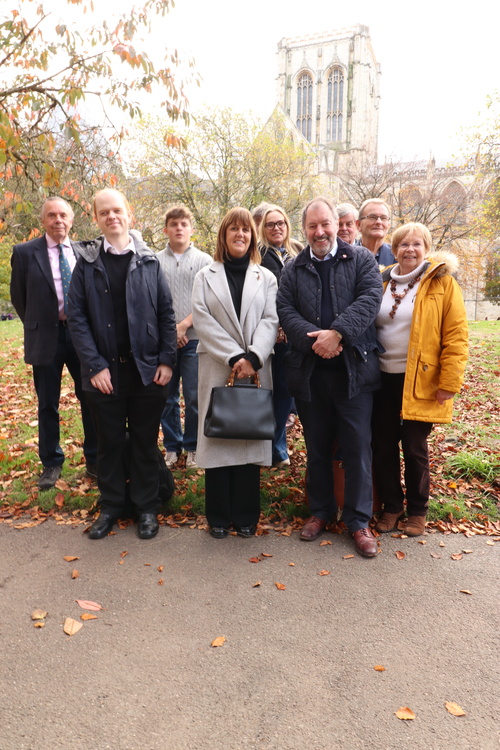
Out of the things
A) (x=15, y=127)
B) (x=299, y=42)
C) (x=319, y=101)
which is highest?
(x=299, y=42)

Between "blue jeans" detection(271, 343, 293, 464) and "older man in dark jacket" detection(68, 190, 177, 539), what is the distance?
115 cm

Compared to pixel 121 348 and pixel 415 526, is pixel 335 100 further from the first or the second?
pixel 415 526

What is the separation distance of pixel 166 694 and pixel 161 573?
109cm

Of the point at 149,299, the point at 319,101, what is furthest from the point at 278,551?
the point at 319,101

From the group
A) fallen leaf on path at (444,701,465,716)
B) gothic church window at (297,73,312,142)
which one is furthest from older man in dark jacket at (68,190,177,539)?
gothic church window at (297,73,312,142)

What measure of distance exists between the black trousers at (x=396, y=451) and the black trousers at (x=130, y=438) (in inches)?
68.0

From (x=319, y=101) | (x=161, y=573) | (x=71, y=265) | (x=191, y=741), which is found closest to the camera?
(x=191, y=741)

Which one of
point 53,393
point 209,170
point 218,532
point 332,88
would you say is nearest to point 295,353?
point 218,532

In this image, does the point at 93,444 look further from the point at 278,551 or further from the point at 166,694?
the point at 166,694

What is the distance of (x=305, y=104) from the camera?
68.8m

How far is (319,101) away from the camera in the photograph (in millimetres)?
66875

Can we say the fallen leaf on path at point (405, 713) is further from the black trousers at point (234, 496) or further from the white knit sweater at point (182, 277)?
the white knit sweater at point (182, 277)

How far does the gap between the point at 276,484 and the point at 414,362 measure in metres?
1.88

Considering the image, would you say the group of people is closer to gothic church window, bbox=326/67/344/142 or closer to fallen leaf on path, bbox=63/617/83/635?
fallen leaf on path, bbox=63/617/83/635
